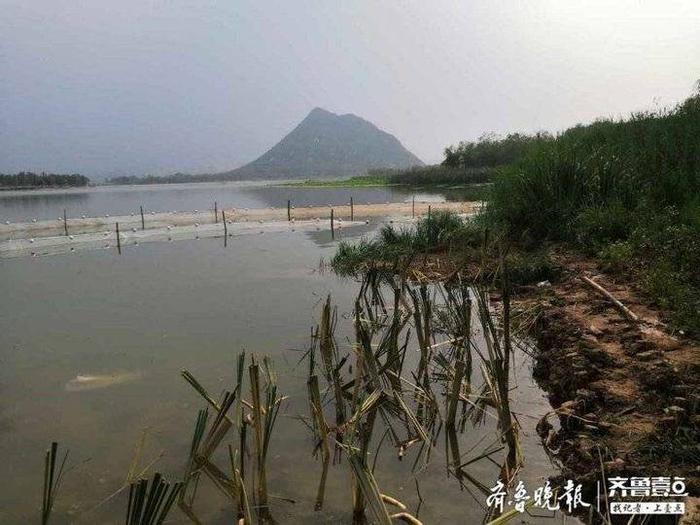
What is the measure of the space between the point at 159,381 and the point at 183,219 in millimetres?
26515

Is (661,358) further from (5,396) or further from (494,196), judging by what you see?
(494,196)

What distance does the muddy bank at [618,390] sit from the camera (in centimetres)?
320

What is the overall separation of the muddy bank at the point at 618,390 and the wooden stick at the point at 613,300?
53 millimetres

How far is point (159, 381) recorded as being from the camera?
5801 mm

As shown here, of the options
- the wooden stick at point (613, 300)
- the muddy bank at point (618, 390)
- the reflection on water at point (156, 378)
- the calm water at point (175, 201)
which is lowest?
the reflection on water at point (156, 378)

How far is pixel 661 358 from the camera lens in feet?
14.3

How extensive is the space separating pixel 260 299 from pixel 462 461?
6519 mm

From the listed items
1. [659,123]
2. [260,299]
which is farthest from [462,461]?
[659,123]

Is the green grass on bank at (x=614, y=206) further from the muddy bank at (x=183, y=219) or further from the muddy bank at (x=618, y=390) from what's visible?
the muddy bank at (x=183, y=219)

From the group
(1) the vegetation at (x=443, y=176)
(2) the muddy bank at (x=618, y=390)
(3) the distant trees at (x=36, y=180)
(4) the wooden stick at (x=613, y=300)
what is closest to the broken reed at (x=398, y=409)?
(2) the muddy bank at (x=618, y=390)

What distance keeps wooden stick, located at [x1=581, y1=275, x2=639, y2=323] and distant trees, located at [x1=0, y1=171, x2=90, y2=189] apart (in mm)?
90634

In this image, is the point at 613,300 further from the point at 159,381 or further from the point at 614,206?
the point at 159,381

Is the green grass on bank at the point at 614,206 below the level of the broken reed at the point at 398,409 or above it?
above

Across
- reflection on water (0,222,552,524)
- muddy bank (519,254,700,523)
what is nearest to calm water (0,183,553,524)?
reflection on water (0,222,552,524)
